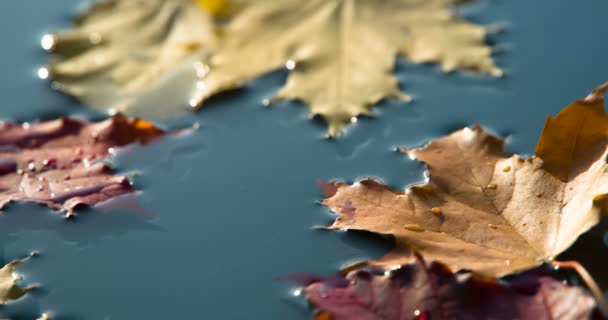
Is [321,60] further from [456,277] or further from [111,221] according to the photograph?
[456,277]

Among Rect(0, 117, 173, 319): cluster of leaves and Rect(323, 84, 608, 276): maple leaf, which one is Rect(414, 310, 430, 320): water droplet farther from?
Rect(0, 117, 173, 319): cluster of leaves

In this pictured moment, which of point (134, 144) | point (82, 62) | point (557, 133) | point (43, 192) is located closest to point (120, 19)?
point (82, 62)

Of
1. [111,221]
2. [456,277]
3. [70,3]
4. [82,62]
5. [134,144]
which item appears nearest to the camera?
[456,277]

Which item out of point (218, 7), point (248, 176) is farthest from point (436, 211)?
point (218, 7)

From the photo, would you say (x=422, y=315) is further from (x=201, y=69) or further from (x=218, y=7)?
(x=218, y=7)

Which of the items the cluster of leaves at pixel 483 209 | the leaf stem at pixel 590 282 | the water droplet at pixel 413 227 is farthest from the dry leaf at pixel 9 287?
the leaf stem at pixel 590 282

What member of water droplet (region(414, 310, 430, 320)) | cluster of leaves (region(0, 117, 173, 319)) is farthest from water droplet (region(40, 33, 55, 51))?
water droplet (region(414, 310, 430, 320))
